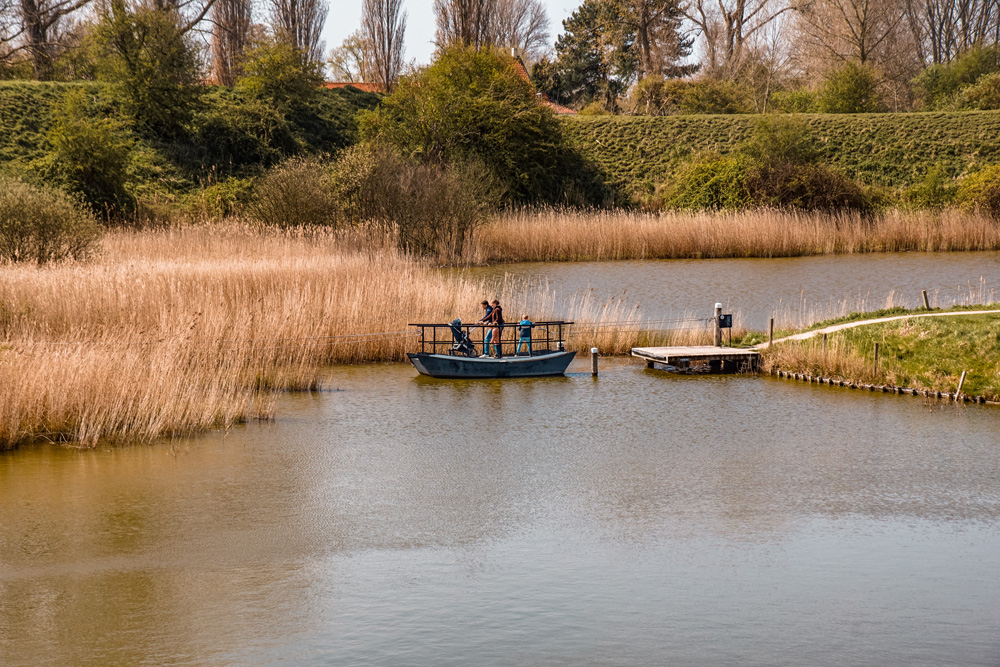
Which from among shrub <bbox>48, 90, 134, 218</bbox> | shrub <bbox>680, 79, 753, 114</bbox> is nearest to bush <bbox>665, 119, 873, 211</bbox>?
shrub <bbox>680, 79, 753, 114</bbox>

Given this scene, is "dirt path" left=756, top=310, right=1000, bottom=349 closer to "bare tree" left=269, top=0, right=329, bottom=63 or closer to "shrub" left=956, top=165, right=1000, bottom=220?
"shrub" left=956, top=165, right=1000, bottom=220

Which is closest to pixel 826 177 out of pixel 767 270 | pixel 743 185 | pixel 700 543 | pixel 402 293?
pixel 743 185

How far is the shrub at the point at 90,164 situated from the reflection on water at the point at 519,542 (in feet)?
70.8

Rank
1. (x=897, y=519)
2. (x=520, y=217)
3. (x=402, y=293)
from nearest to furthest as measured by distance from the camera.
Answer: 1. (x=897, y=519)
2. (x=402, y=293)
3. (x=520, y=217)

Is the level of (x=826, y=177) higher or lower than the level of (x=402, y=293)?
higher

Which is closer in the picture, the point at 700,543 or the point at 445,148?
the point at 700,543

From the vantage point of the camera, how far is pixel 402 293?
21.0 metres

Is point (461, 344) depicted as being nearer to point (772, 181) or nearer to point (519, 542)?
point (519, 542)

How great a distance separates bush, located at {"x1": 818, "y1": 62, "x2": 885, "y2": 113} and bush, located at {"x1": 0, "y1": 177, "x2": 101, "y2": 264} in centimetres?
4743

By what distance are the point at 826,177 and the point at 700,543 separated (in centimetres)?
3588

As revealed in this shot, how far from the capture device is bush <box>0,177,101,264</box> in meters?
21.9

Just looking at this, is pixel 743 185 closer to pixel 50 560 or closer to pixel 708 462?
pixel 708 462

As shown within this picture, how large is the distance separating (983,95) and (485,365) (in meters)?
50.1

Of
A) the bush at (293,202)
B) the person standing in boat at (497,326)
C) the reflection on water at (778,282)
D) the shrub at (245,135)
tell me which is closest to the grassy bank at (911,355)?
the reflection on water at (778,282)
